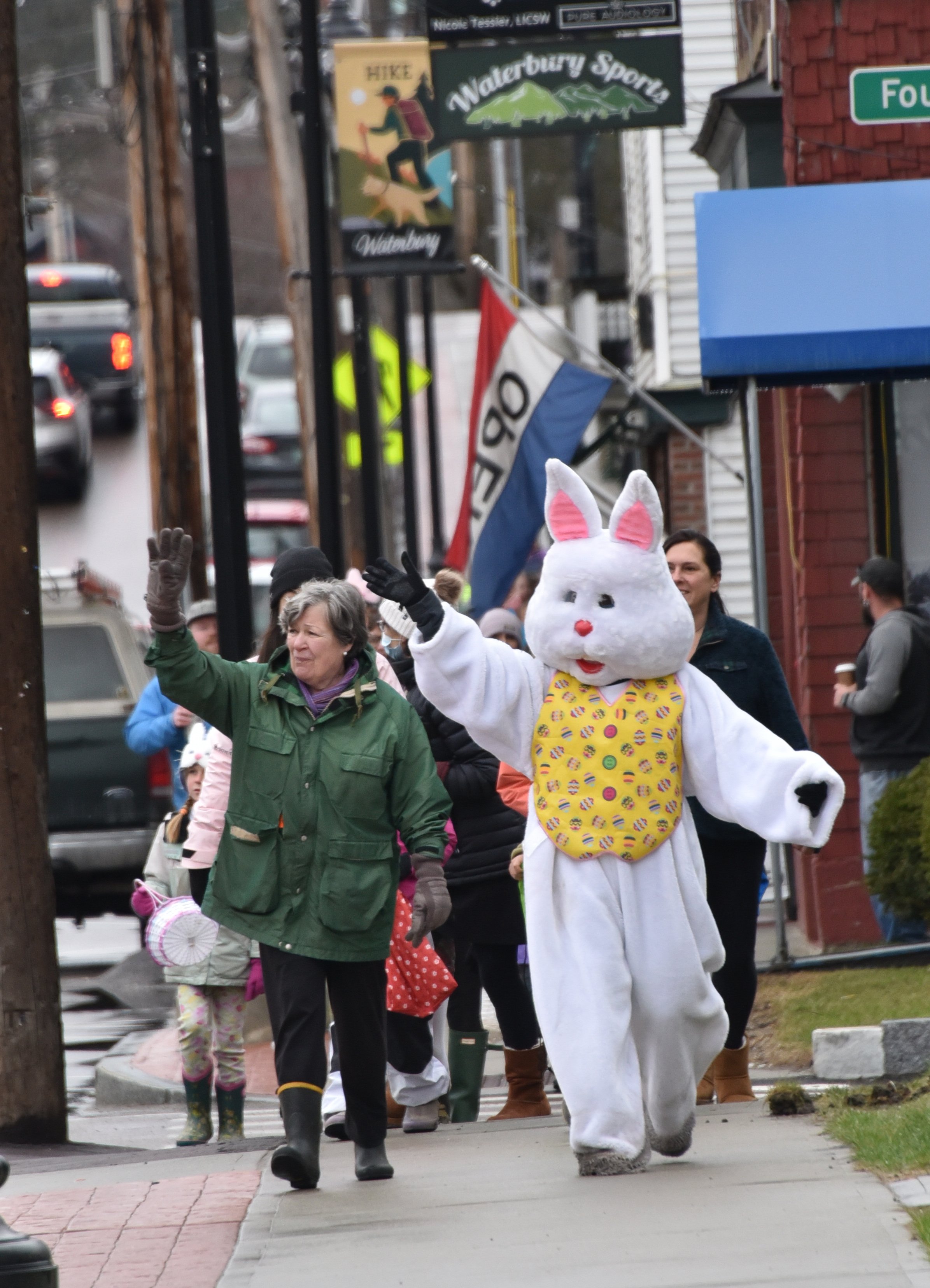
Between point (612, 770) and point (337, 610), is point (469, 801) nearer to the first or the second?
point (337, 610)

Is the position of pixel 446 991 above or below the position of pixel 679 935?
below

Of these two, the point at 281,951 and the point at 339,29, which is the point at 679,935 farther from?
the point at 339,29

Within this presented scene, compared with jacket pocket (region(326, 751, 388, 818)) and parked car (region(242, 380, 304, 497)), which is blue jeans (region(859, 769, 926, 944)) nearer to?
Answer: jacket pocket (region(326, 751, 388, 818))

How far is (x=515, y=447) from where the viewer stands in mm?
13914

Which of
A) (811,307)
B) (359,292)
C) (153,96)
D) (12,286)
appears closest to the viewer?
(12,286)

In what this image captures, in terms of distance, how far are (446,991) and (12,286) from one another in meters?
3.22

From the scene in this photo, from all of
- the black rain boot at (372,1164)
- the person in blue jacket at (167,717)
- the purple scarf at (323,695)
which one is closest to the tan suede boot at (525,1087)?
the black rain boot at (372,1164)

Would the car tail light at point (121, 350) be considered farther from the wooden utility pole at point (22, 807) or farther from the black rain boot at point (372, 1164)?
the black rain boot at point (372, 1164)

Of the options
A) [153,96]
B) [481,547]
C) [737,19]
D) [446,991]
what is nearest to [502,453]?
[481,547]

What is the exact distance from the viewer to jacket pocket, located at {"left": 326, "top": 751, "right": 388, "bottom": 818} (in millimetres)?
6348

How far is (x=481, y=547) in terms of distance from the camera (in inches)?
547

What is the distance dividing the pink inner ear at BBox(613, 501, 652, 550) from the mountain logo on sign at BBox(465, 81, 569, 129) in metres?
6.90

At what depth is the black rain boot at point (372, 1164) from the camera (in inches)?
256

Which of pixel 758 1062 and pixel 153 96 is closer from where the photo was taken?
pixel 758 1062
